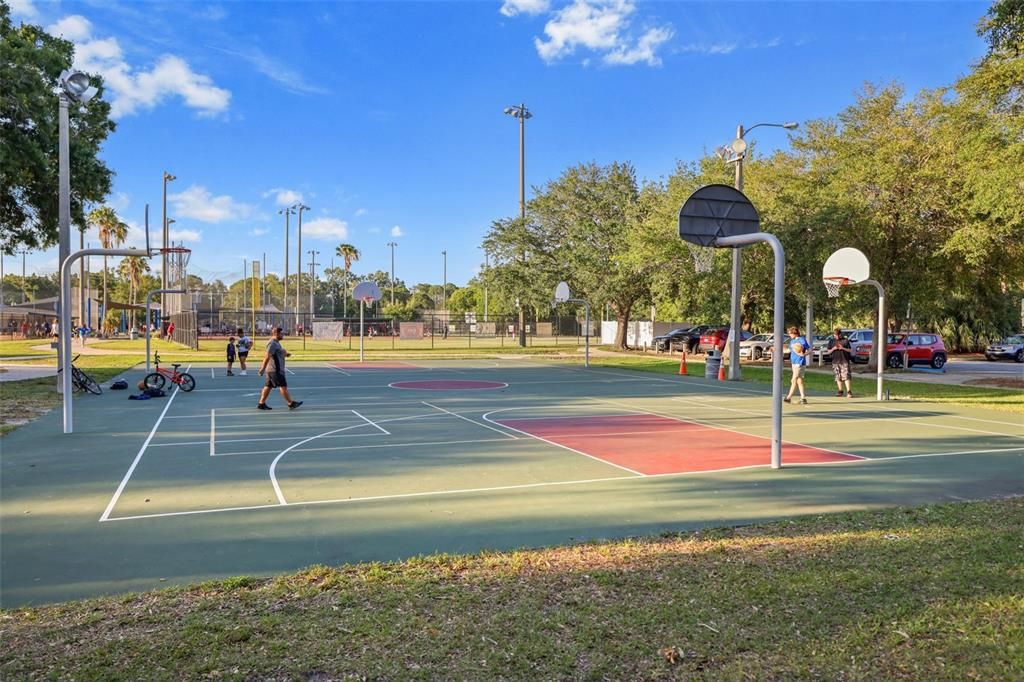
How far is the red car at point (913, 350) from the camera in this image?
3184 cm

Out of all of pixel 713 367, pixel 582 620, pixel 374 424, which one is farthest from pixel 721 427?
pixel 713 367

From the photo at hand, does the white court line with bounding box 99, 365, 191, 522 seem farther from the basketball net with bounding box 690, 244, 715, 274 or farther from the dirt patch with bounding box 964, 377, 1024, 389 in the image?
the dirt patch with bounding box 964, 377, 1024, 389

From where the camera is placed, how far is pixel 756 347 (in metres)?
38.5

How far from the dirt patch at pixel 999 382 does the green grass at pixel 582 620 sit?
21.3m

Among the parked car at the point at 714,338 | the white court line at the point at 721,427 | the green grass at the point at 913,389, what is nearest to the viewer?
the white court line at the point at 721,427

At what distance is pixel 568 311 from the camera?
237ft

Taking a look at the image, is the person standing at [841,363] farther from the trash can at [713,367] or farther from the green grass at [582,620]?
the green grass at [582,620]

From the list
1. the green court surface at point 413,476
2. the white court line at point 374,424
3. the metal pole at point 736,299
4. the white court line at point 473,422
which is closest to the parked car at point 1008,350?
the metal pole at point 736,299

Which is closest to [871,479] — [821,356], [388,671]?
[388,671]

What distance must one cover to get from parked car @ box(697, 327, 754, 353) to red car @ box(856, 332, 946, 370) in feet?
27.6

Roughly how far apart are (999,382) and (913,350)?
774 centimetres

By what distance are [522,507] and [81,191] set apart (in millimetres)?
22253

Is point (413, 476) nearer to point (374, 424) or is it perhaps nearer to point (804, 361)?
point (374, 424)

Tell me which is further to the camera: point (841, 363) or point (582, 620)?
point (841, 363)
